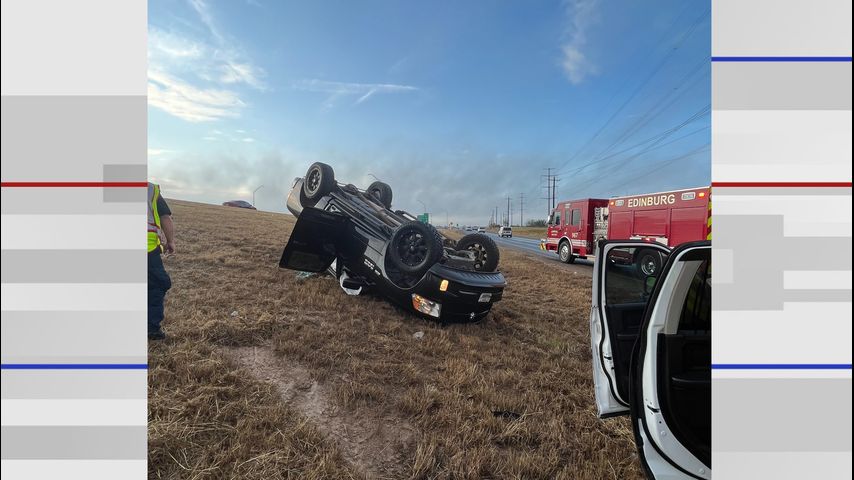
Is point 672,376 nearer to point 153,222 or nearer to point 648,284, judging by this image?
point 648,284

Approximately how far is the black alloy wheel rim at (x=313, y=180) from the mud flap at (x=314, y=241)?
1.04 m

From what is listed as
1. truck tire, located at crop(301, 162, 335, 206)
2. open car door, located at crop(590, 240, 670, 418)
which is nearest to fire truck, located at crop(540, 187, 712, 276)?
open car door, located at crop(590, 240, 670, 418)

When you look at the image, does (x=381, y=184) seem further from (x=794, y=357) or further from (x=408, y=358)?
(x=794, y=357)

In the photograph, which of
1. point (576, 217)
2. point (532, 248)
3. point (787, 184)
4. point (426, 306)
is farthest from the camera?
point (532, 248)

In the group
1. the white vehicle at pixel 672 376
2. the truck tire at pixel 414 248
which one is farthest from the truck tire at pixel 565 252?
the white vehicle at pixel 672 376

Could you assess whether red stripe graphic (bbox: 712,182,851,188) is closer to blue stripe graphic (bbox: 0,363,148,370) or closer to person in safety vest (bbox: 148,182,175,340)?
blue stripe graphic (bbox: 0,363,148,370)

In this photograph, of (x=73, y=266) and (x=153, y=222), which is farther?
(x=153, y=222)

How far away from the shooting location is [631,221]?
33.9 ft

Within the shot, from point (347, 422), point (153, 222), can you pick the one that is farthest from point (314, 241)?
point (347, 422)

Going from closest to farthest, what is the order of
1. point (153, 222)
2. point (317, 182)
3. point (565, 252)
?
point (153, 222)
point (317, 182)
point (565, 252)

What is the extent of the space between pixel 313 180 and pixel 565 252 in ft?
34.3

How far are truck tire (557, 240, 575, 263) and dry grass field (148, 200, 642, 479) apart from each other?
360 inches

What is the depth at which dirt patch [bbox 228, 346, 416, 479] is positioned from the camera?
1686 mm

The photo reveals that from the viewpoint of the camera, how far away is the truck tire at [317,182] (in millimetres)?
4926
